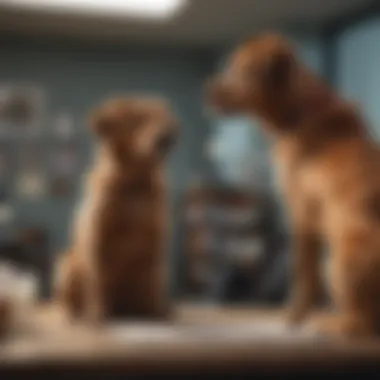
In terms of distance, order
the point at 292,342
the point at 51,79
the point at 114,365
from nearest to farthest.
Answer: the point at 114,365
the point at 292,342
the point at 51,79

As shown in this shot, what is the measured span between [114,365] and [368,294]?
33 cm

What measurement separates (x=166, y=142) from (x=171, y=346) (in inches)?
11.9

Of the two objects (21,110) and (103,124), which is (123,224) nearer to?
(103,124)

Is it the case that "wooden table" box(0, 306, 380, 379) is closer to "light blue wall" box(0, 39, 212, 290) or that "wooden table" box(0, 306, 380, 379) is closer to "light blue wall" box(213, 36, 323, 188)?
"light blue wall" box(213, 36, 323, 188)

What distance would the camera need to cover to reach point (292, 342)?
86 cm

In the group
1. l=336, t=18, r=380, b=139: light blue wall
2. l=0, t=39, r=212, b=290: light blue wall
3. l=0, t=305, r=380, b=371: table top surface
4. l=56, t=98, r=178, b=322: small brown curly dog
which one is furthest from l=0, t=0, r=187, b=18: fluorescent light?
l=0, t=305, r=380, b=371: table top surface

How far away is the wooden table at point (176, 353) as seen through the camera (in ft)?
2.45

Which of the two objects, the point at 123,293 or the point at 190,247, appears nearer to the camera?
the point at 123,293

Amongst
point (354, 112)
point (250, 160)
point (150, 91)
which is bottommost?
point (354, 112)

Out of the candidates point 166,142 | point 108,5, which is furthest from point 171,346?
point 108,5

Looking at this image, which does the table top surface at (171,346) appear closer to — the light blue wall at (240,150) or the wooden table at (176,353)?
the wooden table at (176,353)

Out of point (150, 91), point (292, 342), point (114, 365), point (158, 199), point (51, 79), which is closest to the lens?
point (114, 365)

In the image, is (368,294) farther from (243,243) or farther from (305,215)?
(243,243)

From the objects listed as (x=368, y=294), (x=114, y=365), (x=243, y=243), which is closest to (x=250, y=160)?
(x=243, y=243)
